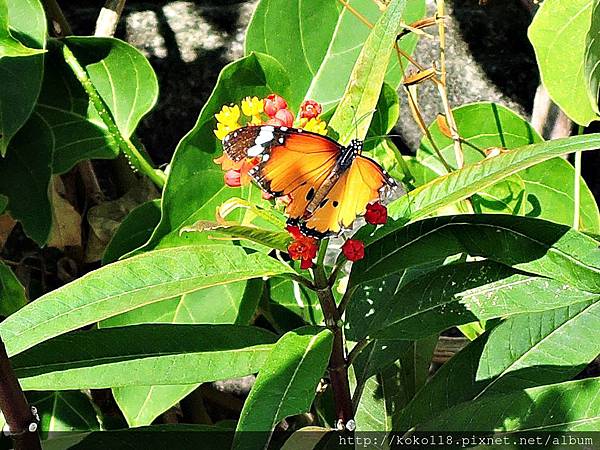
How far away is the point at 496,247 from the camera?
2.68 ft

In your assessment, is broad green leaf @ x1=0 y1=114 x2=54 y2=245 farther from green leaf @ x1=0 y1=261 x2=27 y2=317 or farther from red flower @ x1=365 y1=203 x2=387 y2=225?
red flower @ x1=365 y1=203 x2=387 y2=225

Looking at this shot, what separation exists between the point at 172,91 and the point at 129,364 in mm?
857

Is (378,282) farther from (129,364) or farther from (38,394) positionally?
(38,394)

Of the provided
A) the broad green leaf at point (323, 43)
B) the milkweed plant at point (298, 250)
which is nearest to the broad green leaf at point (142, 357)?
the milkweed plant at point (298, 250)

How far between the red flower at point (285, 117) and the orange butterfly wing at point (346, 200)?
0.09 m

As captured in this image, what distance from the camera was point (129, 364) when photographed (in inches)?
32.6

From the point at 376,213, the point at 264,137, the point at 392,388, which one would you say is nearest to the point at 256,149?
the point at 264,137

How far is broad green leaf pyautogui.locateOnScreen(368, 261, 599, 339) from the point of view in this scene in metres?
0.84

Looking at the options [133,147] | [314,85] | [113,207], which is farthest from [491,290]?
[113,207]

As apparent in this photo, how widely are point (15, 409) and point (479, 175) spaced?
0.45m

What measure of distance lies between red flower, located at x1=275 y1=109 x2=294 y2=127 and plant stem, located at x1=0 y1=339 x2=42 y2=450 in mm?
313

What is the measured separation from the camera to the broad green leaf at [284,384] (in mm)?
695

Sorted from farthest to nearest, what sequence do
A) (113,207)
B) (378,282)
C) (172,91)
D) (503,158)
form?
1. (172,91)
2. (113,207)
3. (378,282)
4. (503,158)

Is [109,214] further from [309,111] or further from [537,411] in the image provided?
[537,411]
